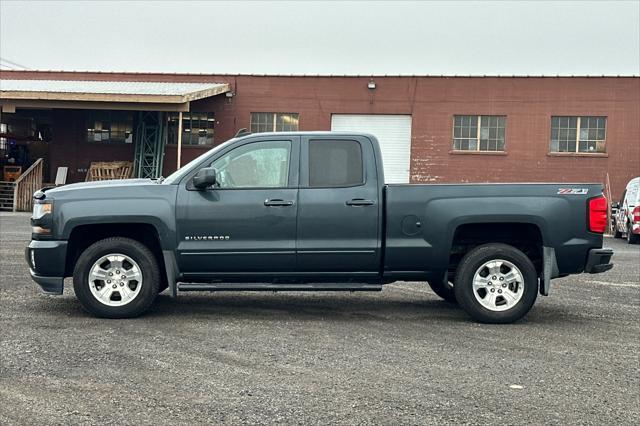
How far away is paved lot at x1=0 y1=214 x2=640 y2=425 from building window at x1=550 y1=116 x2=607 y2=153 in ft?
67.7

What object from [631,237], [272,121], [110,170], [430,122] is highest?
[430,122]

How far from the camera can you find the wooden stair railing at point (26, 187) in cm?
2735

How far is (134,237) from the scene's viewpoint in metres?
7.54

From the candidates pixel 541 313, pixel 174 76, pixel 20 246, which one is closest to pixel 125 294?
pixel 541 313

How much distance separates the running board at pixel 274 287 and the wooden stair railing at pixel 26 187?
22.4 metres

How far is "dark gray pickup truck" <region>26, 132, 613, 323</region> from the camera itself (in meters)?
7.16

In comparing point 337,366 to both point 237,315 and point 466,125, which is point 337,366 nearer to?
point 237,315

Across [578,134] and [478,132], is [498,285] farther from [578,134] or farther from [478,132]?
[578,134]

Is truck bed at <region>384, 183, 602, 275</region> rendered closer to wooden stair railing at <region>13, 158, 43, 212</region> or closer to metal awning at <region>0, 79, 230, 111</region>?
metal awning at <region>0, 79, 230, 111</region>

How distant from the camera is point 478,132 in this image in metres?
28.4

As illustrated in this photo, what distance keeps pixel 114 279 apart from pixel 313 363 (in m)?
2.69

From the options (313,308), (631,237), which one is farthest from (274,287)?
(631,237)

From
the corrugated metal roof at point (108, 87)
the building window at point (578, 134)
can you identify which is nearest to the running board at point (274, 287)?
the corrugated metal roof at point (108, 87)

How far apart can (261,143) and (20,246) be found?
8626 millimetres
